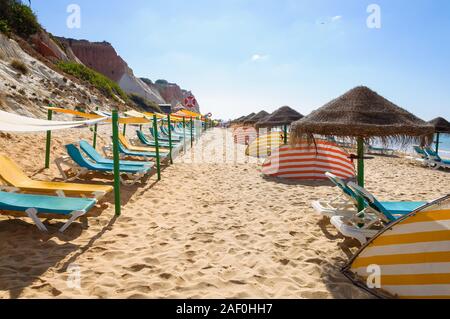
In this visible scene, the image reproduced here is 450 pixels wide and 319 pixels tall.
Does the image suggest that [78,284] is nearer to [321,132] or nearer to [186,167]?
[321,132]

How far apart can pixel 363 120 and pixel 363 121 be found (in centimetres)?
2

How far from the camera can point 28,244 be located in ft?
11.7

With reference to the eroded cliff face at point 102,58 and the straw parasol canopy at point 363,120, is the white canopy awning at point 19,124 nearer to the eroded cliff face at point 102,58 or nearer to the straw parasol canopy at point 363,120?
the straw parasol canopy at point 363,120

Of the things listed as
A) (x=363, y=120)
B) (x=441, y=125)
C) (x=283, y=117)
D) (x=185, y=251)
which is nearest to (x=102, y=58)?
(x=283, y=117)

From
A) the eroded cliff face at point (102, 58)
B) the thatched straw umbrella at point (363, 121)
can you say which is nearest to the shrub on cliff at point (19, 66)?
the thatched straw umbrella at point (363, 121)

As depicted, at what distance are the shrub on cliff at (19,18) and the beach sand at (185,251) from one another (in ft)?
83.5

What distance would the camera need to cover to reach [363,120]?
358 centimetres

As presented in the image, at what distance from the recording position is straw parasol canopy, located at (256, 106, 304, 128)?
1055 centimetres

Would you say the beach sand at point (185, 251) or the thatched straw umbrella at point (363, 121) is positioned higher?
the thatched straw umbrella at point (363, 121)

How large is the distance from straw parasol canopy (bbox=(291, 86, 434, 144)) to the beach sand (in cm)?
149

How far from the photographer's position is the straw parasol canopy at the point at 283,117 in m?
10.6

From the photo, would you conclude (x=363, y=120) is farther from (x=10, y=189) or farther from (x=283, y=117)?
(x=283, y=117)
